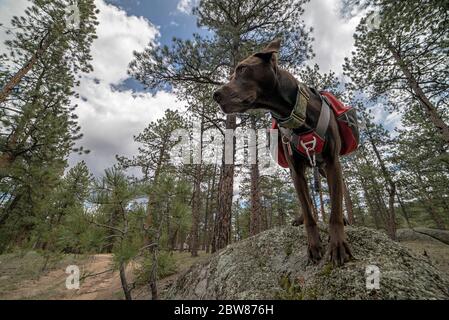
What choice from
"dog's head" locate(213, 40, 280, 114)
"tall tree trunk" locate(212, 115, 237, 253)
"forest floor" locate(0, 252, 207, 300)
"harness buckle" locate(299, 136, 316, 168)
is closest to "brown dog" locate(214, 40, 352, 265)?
"dog's head" locate(213, 40, 280, 114)

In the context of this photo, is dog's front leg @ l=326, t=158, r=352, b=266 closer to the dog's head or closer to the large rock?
the large rock

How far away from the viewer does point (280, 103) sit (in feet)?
5.88

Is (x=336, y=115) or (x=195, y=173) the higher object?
(x=195, y=173)

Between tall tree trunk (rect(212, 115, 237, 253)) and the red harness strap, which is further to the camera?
tall tree trunk (rect(212, 115, 237, 253))

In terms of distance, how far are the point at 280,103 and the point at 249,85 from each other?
1.01ft

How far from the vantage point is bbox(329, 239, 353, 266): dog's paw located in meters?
1.59

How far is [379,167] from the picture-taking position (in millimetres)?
17766

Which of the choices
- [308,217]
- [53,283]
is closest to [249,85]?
[308,217]

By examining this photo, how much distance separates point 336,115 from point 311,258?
1.38 m

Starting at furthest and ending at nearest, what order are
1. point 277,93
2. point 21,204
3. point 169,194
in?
1. point 21,204
2. point 169,194
3. point 277,93

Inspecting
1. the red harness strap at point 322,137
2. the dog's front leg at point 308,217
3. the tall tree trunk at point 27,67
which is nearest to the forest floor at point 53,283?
the dog's front leg at point 308,217

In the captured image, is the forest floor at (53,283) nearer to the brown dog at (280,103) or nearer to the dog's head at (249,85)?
the brown dog at (280,103)
